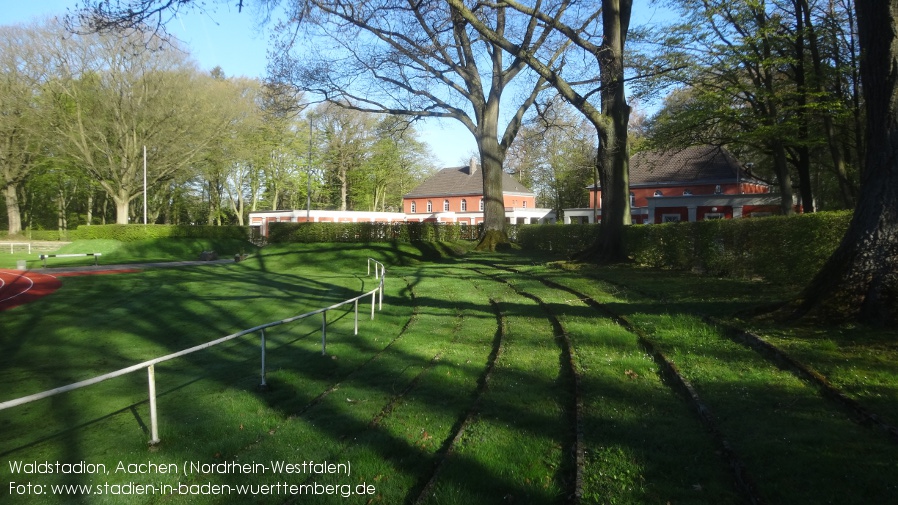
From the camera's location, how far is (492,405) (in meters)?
6.17

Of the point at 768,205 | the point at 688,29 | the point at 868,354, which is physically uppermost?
the point at 688,29

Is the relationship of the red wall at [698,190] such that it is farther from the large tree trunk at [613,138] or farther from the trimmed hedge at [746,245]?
the trimmed hedge at [746,245]

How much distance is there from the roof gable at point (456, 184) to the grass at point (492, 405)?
61662 mm

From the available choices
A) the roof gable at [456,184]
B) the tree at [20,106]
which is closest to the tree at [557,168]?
the roof gable at [456,184]

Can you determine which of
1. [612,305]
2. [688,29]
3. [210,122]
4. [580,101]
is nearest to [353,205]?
[210,122]

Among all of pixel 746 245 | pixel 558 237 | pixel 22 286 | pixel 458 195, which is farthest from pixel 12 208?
pixel 746 245

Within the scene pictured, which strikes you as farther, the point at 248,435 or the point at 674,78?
the point at 674,78

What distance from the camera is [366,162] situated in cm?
6900

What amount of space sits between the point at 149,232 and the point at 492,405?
139 ft

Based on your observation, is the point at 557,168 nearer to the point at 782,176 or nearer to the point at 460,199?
the point at 460,199

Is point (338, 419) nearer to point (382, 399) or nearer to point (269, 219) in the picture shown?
point (382, 399)

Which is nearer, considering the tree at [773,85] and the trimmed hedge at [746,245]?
the trimmed hedge at [746,245]

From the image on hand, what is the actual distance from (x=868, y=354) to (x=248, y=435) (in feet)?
22.1

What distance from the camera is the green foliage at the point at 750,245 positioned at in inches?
464
